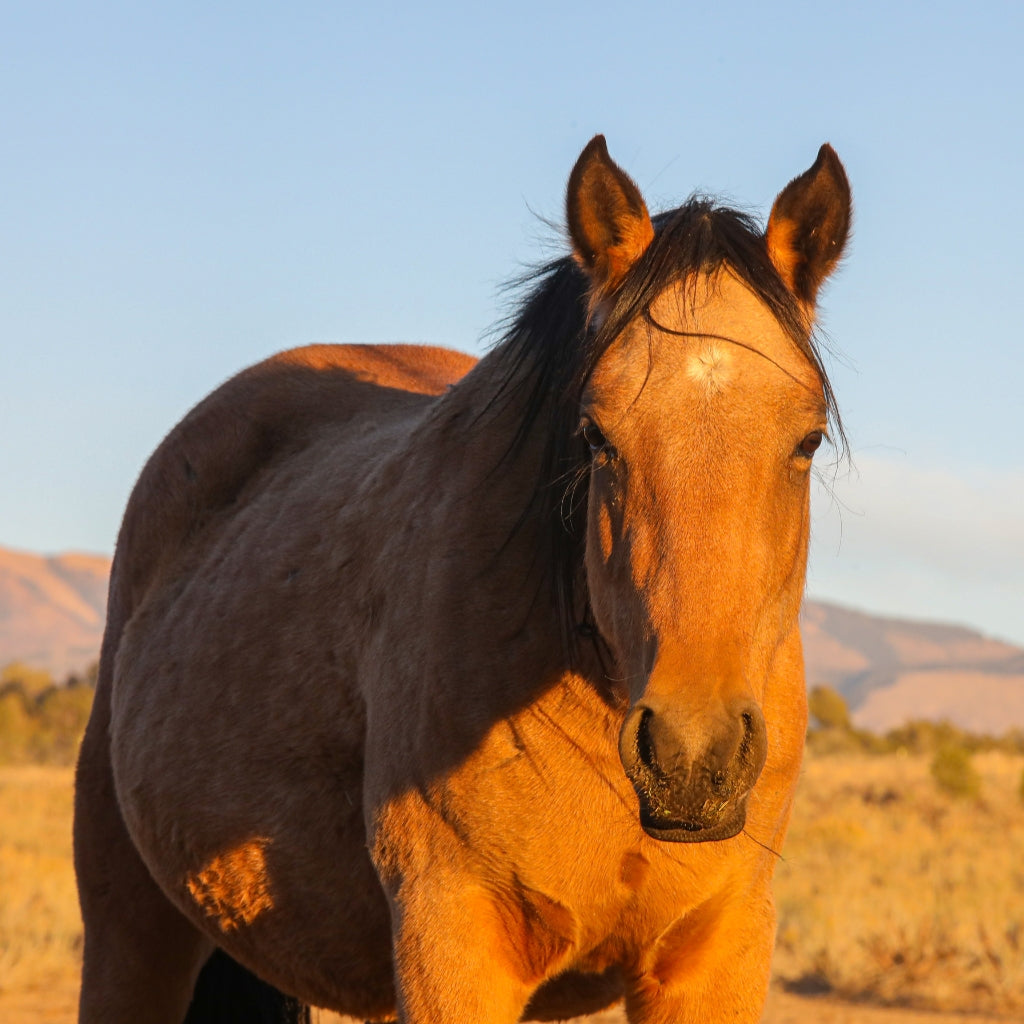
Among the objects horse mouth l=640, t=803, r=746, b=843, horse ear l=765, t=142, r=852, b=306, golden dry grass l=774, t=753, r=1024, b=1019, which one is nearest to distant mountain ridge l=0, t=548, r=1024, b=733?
golden dry grass l=774, t=753, r=1024, b=1019

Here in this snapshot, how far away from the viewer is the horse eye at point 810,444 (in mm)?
2652

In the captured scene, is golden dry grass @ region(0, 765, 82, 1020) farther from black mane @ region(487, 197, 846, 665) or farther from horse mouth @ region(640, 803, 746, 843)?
horse mouth @ region(640, 803, 746, 843)

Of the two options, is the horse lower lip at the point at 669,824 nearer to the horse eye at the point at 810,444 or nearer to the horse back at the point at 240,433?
the horse eye at the point at 810,444

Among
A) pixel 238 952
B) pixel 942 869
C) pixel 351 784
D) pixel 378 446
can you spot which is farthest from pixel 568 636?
pixel 942 869

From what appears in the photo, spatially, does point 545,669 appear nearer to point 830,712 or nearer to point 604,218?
point 604,218

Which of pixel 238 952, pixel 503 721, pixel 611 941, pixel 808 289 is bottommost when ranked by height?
pixel 238 952

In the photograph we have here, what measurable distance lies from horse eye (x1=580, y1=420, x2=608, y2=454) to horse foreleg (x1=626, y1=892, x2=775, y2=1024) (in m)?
1.11

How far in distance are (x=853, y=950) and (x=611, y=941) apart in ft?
25.9

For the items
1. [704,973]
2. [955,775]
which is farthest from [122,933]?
[955,775]

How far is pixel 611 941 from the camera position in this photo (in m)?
2.99

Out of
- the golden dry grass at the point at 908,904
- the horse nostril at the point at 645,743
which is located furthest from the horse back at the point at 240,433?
the golden dry grass at the point at 908,904

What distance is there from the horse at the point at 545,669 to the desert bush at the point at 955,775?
19.8m

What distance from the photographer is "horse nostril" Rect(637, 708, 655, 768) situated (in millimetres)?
2297

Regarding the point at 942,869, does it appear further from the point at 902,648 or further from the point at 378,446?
the point at 902,648
